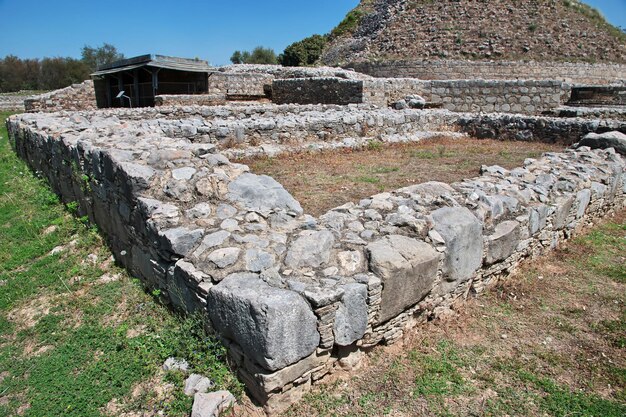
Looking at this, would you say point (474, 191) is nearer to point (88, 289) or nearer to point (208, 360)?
point (208, 360)

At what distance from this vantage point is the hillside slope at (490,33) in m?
27.8

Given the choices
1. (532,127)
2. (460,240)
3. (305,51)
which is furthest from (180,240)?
(305,51)

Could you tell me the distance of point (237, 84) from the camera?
21.7m

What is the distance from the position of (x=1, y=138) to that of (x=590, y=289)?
18483 mm

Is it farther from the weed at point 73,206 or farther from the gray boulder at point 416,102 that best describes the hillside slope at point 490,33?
the weed at point 73,206

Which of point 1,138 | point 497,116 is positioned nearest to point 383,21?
point 497,116

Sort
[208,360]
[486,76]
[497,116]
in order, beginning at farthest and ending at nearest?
1. [486,76]
2. [497,116]
3. [208,360]

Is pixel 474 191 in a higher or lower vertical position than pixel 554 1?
lower

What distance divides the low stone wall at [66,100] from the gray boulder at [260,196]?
18647 mm

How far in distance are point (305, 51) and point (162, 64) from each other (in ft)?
68.0

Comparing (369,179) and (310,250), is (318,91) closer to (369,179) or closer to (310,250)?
(369,179)

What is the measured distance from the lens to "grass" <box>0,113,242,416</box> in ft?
10.1

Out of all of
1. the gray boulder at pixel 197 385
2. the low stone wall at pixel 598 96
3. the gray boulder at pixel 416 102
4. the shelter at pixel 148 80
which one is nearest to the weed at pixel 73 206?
the gray boulder at pixel 197 385

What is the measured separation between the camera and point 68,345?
371 centimetres
